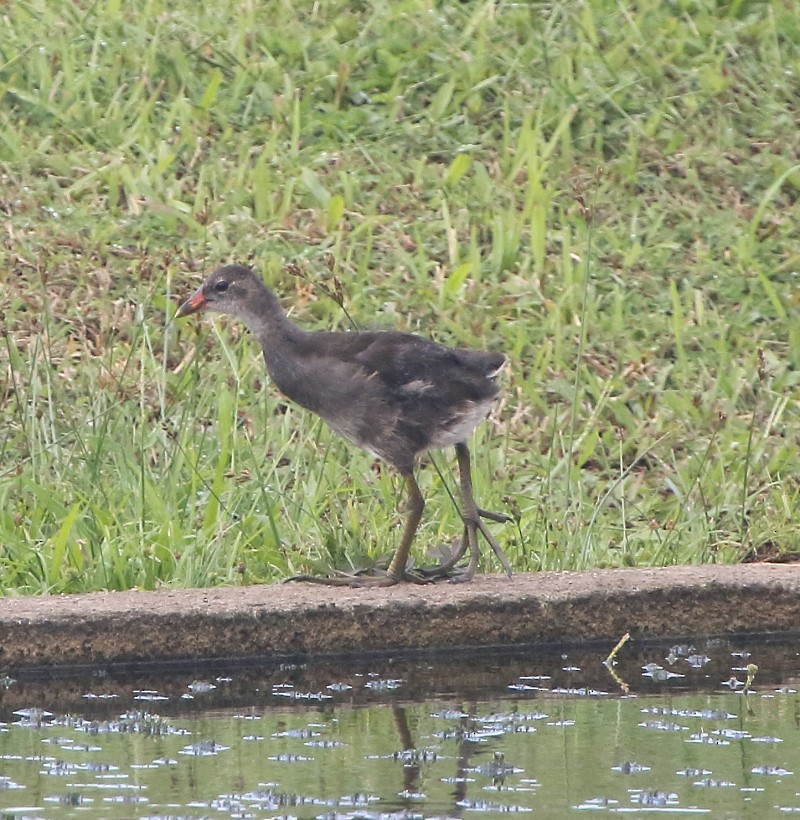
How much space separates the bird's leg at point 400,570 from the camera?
5.97 meters

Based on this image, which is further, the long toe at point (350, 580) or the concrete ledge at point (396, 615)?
the long toe at point (350, 580)

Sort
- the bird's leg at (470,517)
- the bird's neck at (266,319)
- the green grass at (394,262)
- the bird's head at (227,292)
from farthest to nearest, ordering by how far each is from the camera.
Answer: the green grass at (394,262)
the bird's head at (227,292)
the bird's neck at (266,319)
the bird's leg at (470,517)

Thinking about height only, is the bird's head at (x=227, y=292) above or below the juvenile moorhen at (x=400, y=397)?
above

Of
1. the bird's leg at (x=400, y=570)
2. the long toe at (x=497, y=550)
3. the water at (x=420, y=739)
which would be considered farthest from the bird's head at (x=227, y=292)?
the water at (x=420, y=739)

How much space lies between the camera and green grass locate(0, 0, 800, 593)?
267 inches

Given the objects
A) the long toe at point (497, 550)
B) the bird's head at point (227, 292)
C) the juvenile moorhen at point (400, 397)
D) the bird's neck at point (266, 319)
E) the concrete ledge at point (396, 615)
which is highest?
the bird's head at point (227, 292)

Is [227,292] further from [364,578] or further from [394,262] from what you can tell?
[394,262]

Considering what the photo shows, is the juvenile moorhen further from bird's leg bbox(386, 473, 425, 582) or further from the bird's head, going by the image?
the bird's head

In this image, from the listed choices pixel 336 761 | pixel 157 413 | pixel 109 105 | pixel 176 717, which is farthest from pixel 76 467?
pixel 109 105

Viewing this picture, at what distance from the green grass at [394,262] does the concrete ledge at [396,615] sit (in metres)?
0.59

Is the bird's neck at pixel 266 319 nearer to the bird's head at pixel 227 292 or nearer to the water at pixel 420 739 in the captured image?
the bird's head at pixel 227 292

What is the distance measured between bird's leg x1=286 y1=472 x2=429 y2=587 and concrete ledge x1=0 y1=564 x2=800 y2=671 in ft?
0.45

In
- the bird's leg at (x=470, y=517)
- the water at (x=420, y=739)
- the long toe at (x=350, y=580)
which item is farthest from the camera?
the bird's leg at (x=470, y=517)

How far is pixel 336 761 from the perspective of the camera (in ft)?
14.5
